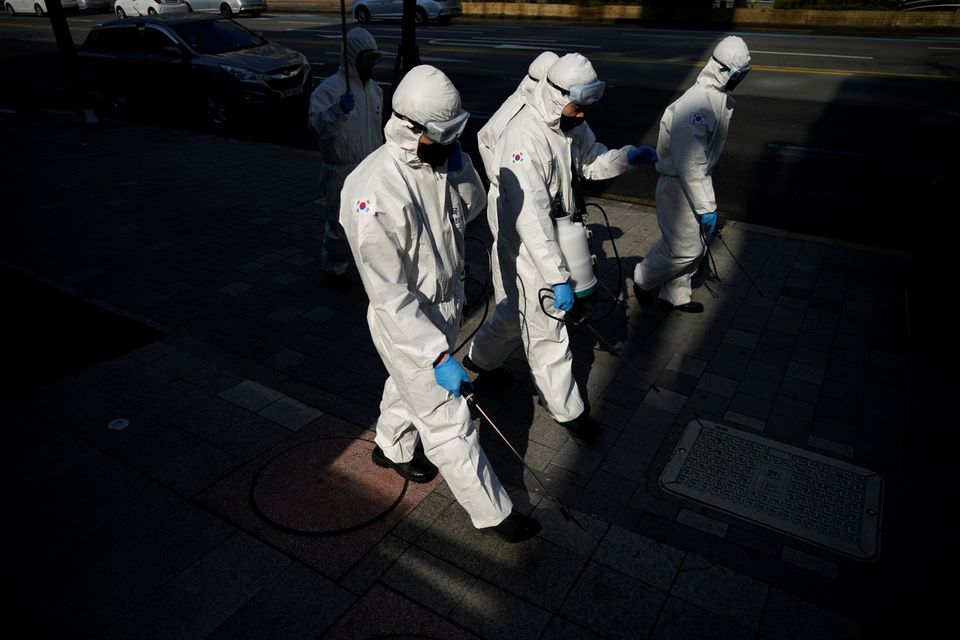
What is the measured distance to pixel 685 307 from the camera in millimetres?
5688

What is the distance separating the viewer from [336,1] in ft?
105

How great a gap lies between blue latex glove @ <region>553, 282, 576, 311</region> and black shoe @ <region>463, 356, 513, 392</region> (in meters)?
1.10

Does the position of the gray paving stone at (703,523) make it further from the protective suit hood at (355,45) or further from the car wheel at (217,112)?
the car wheel at (217,112)

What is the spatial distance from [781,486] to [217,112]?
40.3ft

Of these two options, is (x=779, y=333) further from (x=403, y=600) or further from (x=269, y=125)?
(x=269, y=125)

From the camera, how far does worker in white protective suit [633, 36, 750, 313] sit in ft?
16.2

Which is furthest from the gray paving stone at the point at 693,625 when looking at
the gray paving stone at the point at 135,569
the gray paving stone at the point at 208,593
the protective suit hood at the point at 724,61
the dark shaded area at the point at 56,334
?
the dark shaded area at the point at 56,334

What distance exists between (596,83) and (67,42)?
12.6 meters

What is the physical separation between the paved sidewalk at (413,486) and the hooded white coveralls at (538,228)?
45 centimetres

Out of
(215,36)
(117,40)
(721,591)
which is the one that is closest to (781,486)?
(721,591)

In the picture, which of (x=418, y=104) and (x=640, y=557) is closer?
(x=418, y=104)

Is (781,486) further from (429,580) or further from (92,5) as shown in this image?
(92,5)

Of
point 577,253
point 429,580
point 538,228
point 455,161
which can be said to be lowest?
point 429,580

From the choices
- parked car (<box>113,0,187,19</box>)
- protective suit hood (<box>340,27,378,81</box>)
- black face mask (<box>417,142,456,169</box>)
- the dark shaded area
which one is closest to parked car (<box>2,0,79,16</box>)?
parked car (<box>113,0,187,19</box>)
